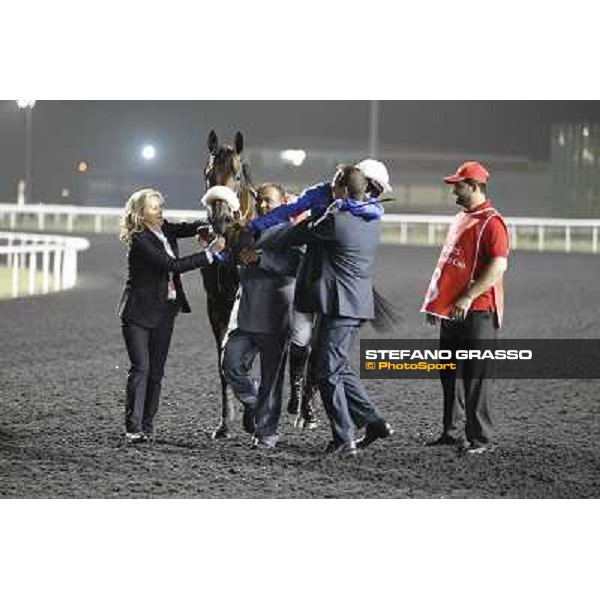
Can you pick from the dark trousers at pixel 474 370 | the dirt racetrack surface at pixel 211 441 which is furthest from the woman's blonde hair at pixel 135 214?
the dark trousers at pixel 474 370

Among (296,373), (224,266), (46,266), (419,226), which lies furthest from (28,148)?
(419,226)

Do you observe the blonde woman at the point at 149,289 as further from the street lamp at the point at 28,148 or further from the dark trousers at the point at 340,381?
the street lamp at the point at 28,148

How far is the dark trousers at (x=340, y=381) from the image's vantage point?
714 centimetres

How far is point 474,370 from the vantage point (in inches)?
292

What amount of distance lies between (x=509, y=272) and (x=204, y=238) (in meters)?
14.1

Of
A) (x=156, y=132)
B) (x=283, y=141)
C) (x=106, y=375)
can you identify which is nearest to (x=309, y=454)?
(x=106, y=375)

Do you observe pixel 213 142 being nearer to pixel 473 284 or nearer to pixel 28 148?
pixel 473 284

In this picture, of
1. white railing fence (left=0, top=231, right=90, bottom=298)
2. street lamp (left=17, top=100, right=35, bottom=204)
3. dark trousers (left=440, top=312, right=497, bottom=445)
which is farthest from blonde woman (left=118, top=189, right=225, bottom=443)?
white railing fence (left=0, top=231, right=90, bottom=298)

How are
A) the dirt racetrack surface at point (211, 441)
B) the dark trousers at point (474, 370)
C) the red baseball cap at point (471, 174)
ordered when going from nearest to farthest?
the dirt racetrack surface at point (211, 441) < the red baseball cap at point (471, 174) < the dark trousers at point (474, 370)

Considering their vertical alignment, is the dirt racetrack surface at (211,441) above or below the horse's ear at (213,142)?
→ below

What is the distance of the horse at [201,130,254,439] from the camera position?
773 centimetres

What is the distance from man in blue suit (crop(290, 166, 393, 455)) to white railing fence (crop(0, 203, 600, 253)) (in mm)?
15362

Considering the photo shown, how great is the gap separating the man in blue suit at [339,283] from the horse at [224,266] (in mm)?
634

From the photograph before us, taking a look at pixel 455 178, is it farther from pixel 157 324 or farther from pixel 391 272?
pixel 391 272
